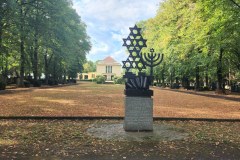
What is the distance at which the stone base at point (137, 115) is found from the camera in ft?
30.2

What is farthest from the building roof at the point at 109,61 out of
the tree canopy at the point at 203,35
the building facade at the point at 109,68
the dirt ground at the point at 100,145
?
the dirt ground at the point at 100,145

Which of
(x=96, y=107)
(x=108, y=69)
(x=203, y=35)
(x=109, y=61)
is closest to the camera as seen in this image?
(x=96, y=107)

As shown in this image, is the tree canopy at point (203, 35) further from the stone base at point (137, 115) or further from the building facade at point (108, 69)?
the building facade at point (108, 69)

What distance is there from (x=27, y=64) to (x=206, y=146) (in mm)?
40295

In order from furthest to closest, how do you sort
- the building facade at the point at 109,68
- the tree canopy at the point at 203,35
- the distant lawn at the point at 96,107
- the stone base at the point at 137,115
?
the building facade at the point at 109,68, the tree canopy at the point at 203,35, the distant lawn at the point at 96,107, the stone base at the point at 137,115

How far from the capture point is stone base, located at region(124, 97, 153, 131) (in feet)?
30.2

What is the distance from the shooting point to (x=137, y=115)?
9.23 metres

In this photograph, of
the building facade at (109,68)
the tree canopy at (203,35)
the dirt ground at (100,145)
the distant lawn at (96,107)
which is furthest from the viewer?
the building facade at (109,68)

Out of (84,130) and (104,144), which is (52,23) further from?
(104,144)

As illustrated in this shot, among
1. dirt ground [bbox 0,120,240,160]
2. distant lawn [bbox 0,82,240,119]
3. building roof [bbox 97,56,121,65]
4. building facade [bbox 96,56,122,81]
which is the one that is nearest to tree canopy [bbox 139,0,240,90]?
distant lawn [bbox 0,82,240,119]

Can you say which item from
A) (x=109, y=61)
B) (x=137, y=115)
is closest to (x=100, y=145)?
(x=137, y=115)

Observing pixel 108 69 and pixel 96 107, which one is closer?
pixel 96 107

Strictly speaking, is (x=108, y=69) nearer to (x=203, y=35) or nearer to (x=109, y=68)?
(x=109, y=68)

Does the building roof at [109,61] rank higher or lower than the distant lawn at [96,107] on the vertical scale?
higher
